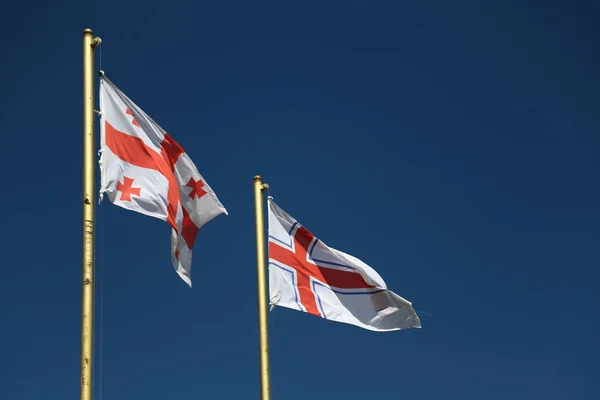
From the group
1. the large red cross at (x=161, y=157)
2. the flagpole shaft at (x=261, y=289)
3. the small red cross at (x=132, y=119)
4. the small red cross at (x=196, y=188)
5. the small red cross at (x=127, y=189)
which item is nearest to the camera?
the small red cross at (x=127, y=189)

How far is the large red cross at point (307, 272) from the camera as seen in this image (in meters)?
23.0

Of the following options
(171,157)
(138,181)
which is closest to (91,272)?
(138,181)

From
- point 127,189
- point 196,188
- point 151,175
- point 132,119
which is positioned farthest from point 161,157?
point 127,189

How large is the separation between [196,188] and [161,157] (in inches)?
53.0

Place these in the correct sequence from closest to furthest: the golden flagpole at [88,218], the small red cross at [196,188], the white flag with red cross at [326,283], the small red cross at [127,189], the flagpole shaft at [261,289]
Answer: the golden flagpole at [88,218], the small red cross at [127,189], the small red cross at [196,188], the flagpole shaft at [261,289], the white flag with red cross at [326,283]

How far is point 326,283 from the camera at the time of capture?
2358 centimetres

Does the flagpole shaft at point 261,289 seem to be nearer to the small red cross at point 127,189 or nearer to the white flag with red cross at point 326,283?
the white flag with red cross at point 326,283

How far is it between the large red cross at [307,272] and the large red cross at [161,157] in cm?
360

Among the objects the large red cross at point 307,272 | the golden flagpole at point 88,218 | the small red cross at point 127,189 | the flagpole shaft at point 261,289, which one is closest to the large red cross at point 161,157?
the small red cross at point 127,189

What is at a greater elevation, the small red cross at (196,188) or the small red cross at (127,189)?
the small red cross at (196,188)

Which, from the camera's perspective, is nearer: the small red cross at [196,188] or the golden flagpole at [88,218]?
the golden flagpole at [88,218]

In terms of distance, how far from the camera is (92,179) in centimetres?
1592

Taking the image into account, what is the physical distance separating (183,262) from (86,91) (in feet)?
13.2

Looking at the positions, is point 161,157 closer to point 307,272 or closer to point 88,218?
point 88,218
